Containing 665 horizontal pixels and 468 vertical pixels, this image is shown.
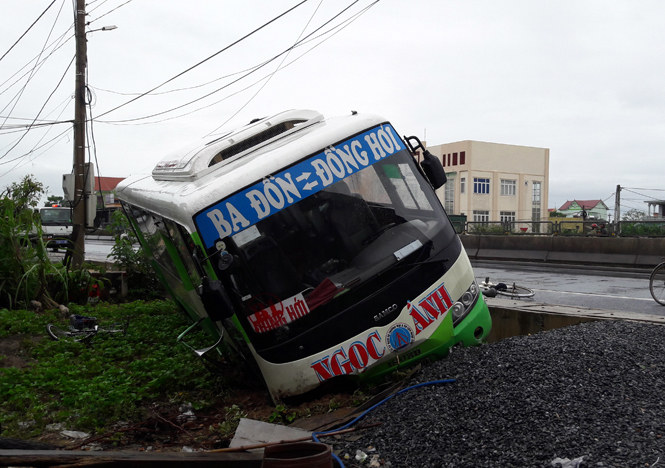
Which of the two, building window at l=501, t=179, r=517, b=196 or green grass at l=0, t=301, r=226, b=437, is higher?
building window at l=501, t=179, r=517, b=196

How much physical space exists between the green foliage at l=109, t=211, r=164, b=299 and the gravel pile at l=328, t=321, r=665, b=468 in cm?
937

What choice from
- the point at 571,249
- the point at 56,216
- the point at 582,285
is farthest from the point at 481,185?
the point at 582,285

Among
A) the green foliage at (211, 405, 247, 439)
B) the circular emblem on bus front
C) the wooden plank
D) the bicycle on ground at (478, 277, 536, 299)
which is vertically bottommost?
the green foliage at (211, 405, 247, 439)

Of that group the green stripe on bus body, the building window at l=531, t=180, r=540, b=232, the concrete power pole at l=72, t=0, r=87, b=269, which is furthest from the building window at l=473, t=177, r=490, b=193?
the green stripe on bus body

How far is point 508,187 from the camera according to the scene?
6781cm

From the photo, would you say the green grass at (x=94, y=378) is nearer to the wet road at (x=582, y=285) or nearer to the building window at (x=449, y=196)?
the wet road at (x=582, y=285)

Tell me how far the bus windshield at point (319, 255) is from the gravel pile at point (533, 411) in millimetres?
954

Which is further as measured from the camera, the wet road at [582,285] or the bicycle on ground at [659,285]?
the wet road at [582,285]

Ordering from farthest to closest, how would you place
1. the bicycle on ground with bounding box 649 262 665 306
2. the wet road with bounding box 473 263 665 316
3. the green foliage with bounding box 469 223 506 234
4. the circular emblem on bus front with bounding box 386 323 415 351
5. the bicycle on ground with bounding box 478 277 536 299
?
the green foliage with bounding box 469 223 506 234, the wet road with bounding box 473 263 665 316, the bicycle on ground with bounding box 649 262 665 306, the bicycle on ground with bounding box 478 277 536 299, the circular emblem on bus front with bounding box 386 323 415 351

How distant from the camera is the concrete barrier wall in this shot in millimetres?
16938

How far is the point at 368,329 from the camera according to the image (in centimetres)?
482

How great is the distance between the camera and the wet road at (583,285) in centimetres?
1027

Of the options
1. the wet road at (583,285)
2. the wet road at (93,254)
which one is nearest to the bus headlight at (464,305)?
the wet road at (583,285)

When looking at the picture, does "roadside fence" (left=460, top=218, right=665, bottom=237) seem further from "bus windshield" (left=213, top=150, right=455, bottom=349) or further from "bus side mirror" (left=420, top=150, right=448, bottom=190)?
"bus windshield" (left=213, top=150, right=455, bottom=349)
